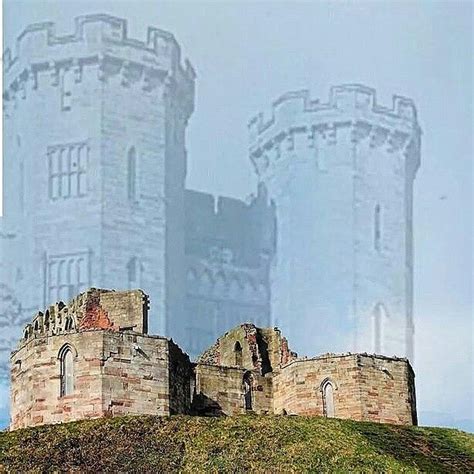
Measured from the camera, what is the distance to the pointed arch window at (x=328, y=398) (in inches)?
4525

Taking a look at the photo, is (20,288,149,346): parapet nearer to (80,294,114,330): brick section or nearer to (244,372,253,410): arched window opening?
(80,294,114,330): brick section

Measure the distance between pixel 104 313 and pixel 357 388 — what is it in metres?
15.2

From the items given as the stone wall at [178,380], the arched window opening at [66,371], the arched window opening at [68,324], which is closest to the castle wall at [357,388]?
the stone wall at [178,380]

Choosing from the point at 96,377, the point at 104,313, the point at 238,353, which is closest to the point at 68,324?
the point at 104,313

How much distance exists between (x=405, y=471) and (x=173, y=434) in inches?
463

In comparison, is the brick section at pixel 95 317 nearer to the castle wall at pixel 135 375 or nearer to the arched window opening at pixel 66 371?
the arched window opening at pixel 66 371

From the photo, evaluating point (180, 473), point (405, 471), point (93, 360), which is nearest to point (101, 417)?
point (93, 360)

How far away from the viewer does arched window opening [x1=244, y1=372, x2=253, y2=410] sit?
120 meters

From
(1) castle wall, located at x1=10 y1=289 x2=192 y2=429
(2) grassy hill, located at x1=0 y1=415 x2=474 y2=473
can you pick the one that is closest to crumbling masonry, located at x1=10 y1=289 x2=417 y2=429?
(1) castle wall, located at x1=10 y1=289 x2=192 y2=429

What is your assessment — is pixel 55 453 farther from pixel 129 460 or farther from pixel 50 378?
pixel 50 378

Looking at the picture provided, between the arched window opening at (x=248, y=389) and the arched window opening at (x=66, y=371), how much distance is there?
575 inches

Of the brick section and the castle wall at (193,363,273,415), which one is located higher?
the brick section

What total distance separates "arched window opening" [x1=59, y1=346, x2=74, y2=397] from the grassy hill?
591cm

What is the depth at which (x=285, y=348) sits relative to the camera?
411 feet
